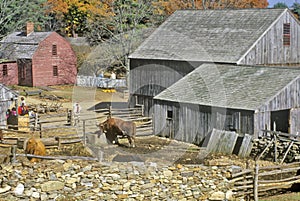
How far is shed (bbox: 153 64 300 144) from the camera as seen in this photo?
29.3m

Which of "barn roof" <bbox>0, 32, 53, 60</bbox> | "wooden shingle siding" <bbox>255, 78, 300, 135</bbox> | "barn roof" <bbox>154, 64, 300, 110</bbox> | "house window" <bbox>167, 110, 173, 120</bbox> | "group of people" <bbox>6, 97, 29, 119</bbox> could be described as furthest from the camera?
"barn roof" <bbox>0, 32, 53, 60</bbox>

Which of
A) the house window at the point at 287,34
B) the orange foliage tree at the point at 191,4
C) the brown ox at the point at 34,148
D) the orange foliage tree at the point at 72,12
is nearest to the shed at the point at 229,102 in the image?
the house window at the point at 287,34

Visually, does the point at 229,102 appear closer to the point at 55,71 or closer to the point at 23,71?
the point at 23,71

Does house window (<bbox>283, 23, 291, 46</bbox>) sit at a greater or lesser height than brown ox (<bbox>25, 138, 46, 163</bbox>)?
greater

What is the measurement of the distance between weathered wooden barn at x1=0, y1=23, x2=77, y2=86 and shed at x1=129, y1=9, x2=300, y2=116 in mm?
20950

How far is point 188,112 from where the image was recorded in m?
32.7

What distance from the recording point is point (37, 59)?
60.6 meters

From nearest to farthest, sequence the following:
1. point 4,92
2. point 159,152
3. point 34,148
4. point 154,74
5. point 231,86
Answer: point 34,148 → point 159,152 → point 231,86 → point 4,92 → point 154,74

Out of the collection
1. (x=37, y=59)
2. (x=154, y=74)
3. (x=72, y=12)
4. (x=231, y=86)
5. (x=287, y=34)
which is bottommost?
(x=231, y=86)

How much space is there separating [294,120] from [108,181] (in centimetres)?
1715

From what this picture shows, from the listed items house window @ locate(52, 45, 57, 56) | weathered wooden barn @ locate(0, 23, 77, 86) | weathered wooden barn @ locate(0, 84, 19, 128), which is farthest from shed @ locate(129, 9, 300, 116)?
house window @ locate(52, 45, 57, 56)

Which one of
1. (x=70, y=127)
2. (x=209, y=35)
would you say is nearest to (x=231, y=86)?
(x=209, y=35)

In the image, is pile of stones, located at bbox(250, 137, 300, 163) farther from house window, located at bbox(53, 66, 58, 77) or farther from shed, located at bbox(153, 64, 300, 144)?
house window, located at bbox(53, 66, 58, 77)

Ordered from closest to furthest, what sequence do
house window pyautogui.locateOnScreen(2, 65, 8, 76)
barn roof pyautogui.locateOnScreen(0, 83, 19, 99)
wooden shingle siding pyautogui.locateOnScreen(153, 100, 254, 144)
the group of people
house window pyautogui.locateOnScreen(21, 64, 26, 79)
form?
1. wooden shingle siding pyautogui.locateOnScreen(153, 100, 254, 144)
2. barn roof pyautogui.locateOnScreen(0, 83, 19, 99)
3. the group of people
4. house window pyautogui.locateOnScreen(2, 65, 8, 76)
5. house window pyautogui.locateOnScreen(21, 64, 26, 79)
